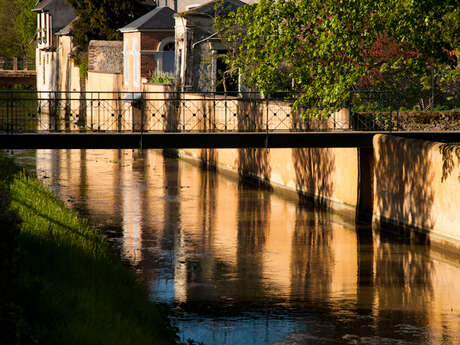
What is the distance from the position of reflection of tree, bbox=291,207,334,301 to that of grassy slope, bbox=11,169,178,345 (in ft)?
10.3

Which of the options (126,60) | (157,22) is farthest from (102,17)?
(157,22)

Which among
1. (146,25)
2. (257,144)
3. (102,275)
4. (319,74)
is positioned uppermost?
(146,25)

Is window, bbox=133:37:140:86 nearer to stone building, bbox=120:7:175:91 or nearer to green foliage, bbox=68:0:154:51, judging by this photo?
stone building, bbox=120:7:175:91

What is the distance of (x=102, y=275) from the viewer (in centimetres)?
1262

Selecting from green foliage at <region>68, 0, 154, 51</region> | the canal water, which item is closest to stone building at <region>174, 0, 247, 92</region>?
the canal water

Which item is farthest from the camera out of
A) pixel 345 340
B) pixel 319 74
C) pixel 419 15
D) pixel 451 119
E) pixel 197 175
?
pixel 197 175

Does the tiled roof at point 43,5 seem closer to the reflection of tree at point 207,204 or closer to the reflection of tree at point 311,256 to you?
the reflection of tree at point 207,204

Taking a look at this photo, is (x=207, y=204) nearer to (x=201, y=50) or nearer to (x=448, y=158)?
(x=448, y=158)

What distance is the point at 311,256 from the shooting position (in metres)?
18.2

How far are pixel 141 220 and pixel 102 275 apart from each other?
9.17m

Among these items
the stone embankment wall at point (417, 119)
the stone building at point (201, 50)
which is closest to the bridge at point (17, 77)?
the stone building at point (201, 50)

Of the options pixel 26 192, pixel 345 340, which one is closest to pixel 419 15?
pixel 345 340

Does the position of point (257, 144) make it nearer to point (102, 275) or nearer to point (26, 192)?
point (26, 192)

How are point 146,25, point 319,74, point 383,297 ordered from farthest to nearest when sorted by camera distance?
1. point 146,25
2. point 319,74
3. point 383,297
